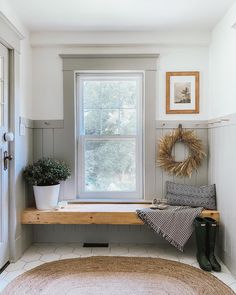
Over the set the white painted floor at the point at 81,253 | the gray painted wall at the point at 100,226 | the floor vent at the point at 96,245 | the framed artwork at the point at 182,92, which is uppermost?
the framed artwork at the point at 182,92

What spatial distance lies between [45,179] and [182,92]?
1.72 m

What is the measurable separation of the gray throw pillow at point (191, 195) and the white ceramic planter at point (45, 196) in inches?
46.7

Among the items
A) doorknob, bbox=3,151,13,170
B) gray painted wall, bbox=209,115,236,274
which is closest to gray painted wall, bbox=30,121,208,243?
gray painted wall, bbox=209,115,236,274

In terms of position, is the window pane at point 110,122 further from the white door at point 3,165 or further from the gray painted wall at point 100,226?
the white door at point 3,165

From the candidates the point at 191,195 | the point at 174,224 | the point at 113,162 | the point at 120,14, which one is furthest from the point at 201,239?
the point at 120,14

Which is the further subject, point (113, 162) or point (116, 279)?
point (113, 162)

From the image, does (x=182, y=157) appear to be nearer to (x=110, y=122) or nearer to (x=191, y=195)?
(x=191, y=195)

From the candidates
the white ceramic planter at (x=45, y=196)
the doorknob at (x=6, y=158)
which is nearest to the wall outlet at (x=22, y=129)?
the doorknob at (x=6, y=158)

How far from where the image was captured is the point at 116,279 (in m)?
2.26

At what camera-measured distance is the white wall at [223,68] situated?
94.2 inches

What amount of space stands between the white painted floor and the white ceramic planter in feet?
1.50

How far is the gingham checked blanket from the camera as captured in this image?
262 centimetres

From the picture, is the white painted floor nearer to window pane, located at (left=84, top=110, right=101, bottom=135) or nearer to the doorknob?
the doorknob

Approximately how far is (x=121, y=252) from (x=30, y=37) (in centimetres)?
245
